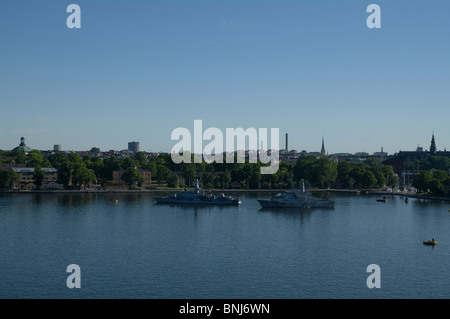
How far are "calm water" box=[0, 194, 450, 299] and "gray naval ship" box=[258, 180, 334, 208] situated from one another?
11653 mm

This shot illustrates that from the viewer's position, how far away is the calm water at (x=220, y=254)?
3106 cm

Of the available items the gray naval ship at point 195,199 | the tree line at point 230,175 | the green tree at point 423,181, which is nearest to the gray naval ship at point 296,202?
the gray naval ship at point 195,199

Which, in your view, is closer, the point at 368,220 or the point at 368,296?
the point at 368,296

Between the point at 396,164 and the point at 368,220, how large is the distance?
117m

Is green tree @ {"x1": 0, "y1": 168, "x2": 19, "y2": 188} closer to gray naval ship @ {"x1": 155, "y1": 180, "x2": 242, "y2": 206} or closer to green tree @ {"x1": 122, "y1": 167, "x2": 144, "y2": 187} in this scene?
green tree @ {"x1": 122, "y1": 167, "x2": 144, "y2": 187}

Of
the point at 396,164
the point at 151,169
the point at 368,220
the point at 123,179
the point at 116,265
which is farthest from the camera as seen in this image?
the point at 396,164

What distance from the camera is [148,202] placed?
9006 centimetres

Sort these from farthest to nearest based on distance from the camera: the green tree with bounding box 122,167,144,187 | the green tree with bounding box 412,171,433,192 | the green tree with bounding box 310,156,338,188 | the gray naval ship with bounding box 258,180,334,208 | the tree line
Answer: the green tree with bounding box 310,156,338,188
the green tree with bounding box 122,167,144,187
the tree line
the green tree with bounding box 412,171,433,192
the gray naval ship with bounding box 258,180,334,208

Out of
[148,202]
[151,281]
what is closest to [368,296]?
[151,281]

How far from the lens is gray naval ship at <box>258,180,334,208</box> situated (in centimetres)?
8150

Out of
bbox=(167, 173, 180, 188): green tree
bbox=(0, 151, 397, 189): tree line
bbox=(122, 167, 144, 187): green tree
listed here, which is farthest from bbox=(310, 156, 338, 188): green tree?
bbox=(122, 167, 144, 187): green tree

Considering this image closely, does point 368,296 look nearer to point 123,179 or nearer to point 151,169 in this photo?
point 123,179

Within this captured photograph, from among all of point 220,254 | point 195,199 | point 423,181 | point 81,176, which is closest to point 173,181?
point 81,176

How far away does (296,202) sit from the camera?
82.5 meters
